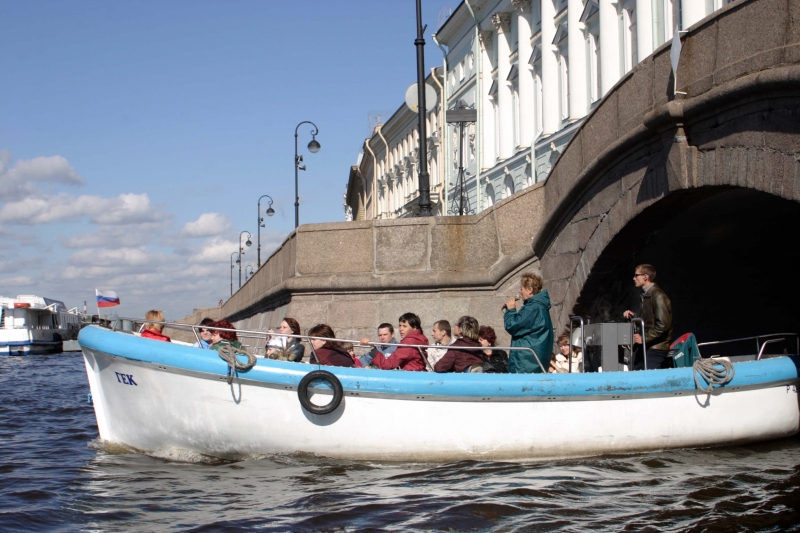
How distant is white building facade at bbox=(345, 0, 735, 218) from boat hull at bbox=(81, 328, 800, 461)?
10.8 meters

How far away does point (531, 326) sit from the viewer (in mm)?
8359

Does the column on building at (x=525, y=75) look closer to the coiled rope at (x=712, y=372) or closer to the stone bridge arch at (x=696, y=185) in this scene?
the stone bridge arch at (x=696, y=185)

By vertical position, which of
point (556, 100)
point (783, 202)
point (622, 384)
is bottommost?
point (622, 384)

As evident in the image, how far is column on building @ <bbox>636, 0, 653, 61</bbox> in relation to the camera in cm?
2097

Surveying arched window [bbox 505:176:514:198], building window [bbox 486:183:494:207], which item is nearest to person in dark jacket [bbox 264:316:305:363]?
arched window [bbox 505:176:514:198]

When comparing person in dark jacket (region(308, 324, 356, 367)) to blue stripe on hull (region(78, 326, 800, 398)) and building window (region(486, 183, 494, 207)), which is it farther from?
building window (region(486, 183, 494, 207))

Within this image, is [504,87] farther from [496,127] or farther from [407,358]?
[407,358]

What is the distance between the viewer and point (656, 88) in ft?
30.6

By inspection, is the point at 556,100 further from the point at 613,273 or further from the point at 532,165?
the point at 613,273

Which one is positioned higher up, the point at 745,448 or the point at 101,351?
the point at 101,351

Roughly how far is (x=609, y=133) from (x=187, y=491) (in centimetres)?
612

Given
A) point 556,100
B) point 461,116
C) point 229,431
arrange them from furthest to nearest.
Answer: point 556,100 → point 461,116 → point 229,431

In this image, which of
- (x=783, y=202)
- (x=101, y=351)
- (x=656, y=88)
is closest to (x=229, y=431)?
(x=101, y=351)

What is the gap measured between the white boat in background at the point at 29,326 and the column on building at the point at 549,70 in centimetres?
2563
